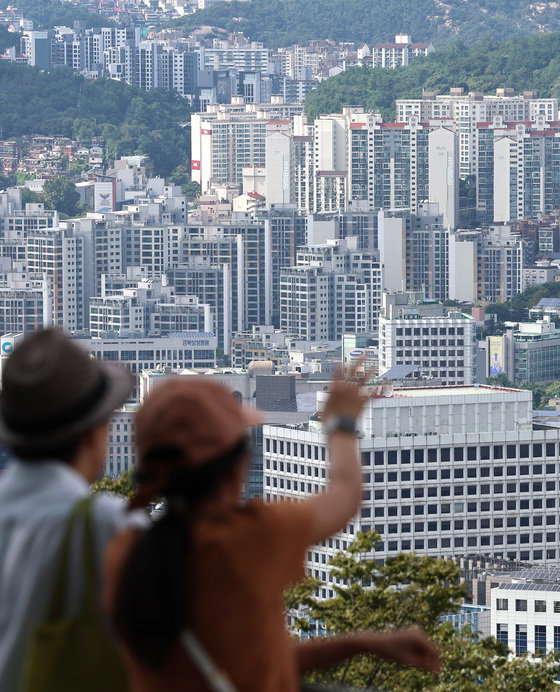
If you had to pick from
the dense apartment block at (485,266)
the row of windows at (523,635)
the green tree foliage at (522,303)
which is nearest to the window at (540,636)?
the row of windows at (523,635)

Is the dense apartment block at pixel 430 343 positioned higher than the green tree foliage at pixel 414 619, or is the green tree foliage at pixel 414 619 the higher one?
the green tree foliage at pixel 414 619

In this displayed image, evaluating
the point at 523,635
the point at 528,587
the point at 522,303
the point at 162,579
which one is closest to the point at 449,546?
the point at 528,587

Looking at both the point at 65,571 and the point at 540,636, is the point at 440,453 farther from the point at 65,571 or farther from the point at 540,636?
Answer: the point at 65,571

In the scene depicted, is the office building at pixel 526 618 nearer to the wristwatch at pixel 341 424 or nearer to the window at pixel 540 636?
the window at pixel 540 636

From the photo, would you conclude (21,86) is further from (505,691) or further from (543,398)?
(505,691)

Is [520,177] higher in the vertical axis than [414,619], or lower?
higher

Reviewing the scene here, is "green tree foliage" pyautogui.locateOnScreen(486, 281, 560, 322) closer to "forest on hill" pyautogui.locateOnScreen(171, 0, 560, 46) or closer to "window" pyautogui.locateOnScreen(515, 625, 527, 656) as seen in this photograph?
"window" pyautogui.locateOnScreen(515, 625, 527, 656)

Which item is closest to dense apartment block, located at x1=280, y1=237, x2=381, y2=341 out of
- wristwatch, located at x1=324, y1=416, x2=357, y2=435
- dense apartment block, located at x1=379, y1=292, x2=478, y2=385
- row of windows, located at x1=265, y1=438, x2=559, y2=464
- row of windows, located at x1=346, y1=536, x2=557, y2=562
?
dense apartment block, located at x1=379, y1=292, x2=478, y2=385
